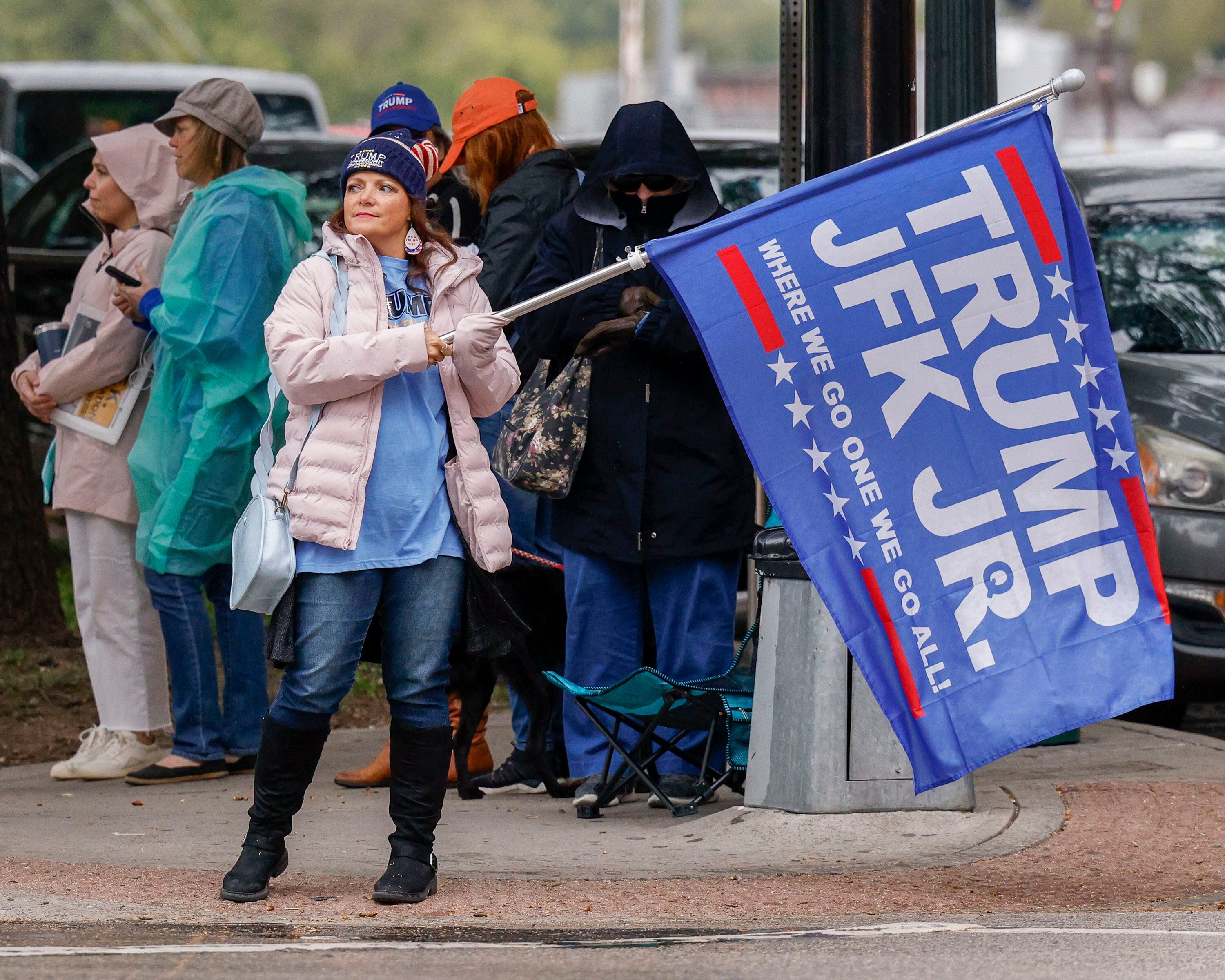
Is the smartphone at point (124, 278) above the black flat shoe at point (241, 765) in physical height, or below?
above

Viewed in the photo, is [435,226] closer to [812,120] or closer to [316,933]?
[812,120]

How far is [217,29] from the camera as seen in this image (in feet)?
247

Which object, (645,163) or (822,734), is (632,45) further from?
(822,734)

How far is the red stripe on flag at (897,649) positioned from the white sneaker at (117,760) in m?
3.09

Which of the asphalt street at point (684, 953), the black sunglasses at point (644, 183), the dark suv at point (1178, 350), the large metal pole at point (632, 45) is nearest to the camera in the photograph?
the asphalt street at point (684, 953)

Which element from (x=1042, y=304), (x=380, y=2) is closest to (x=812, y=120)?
(x=1042, y=304)

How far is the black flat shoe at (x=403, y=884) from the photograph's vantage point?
4613 mm

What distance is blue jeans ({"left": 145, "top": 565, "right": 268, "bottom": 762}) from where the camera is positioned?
633 centimetres

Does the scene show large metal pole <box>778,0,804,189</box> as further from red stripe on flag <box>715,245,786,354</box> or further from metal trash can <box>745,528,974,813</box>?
red stripe on flag <box>715,245,786,354</box>

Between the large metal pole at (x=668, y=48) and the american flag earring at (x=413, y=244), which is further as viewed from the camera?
the large metal pole at (x=668, y=48)

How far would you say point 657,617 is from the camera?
5855 millimetres

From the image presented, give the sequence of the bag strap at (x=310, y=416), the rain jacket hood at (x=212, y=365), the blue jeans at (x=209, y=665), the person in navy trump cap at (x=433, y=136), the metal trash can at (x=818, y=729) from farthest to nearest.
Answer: the blue jeans at (x=209, y=665) → the person in navy trump cap at (x=433, y=136) → the rain jacket hood at (x=212, y=365) → the metal trash can at (x=818, y=729) → the bag strap at (x=310, y=416)

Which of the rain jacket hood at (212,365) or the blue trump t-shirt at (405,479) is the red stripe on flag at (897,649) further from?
the rain jacket hood at (212,365)

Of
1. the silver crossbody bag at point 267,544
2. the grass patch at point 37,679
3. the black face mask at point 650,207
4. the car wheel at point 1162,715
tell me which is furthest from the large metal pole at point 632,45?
the silver crossbody bag at point 267,544
